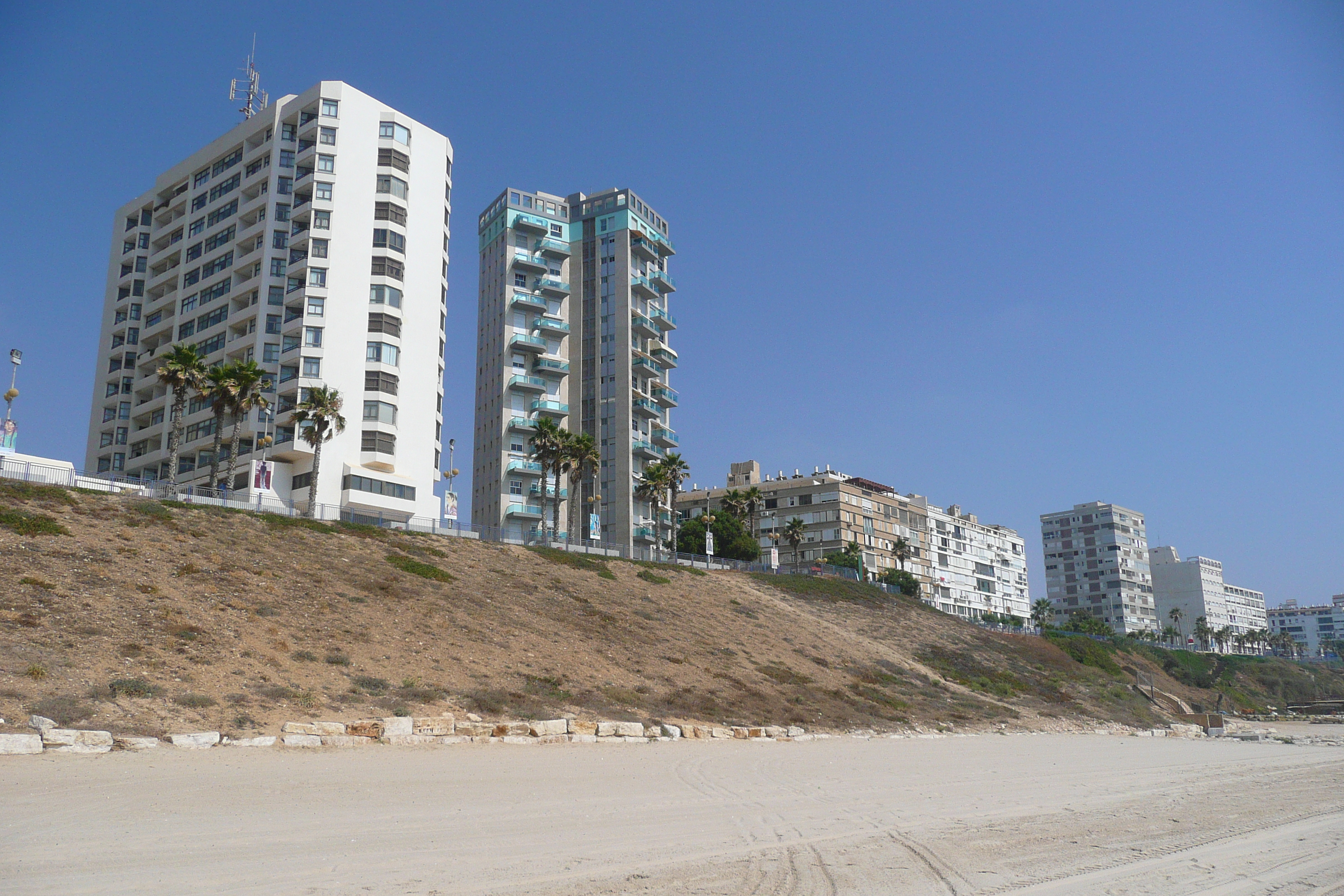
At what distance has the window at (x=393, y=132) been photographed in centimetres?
8362

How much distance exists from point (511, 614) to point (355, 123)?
5790 cm

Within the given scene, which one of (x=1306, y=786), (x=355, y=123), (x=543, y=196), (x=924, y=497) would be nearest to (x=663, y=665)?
(x=1306, y=786)

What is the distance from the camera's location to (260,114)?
282ft

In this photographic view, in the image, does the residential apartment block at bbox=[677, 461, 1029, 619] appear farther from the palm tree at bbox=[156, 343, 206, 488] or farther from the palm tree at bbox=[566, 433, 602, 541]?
the palm tree at bbox=[156, 343, 206, 488]

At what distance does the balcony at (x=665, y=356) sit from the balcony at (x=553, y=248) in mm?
17602

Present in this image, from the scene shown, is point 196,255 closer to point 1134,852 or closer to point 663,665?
point 663,665

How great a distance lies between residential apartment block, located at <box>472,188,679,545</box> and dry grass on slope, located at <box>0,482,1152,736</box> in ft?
135

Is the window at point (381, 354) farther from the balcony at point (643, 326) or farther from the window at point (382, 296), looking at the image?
the balcony at point (643, 326)

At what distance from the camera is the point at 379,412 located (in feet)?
250

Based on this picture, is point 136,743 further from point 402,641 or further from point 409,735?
point 402,641

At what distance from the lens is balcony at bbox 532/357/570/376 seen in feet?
354

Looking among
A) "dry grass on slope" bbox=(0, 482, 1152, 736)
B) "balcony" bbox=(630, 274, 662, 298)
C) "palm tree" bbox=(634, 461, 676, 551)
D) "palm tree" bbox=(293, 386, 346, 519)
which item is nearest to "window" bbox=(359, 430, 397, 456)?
"palm tree" bbox=(293, 386, 346, 519)

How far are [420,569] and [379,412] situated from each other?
30.6 meters

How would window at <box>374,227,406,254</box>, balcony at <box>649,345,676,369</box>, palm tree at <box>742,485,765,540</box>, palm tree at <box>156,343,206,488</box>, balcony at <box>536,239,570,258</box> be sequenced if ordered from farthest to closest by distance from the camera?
balcony at <box>649,345,676,369</box> < balcony at <box>536,239,570,258</box> < palm tree at <box>742,485,765,540</box> < window at <box>374,227,406,254</box> < palm tree at <box>156,343,206,488</box>
